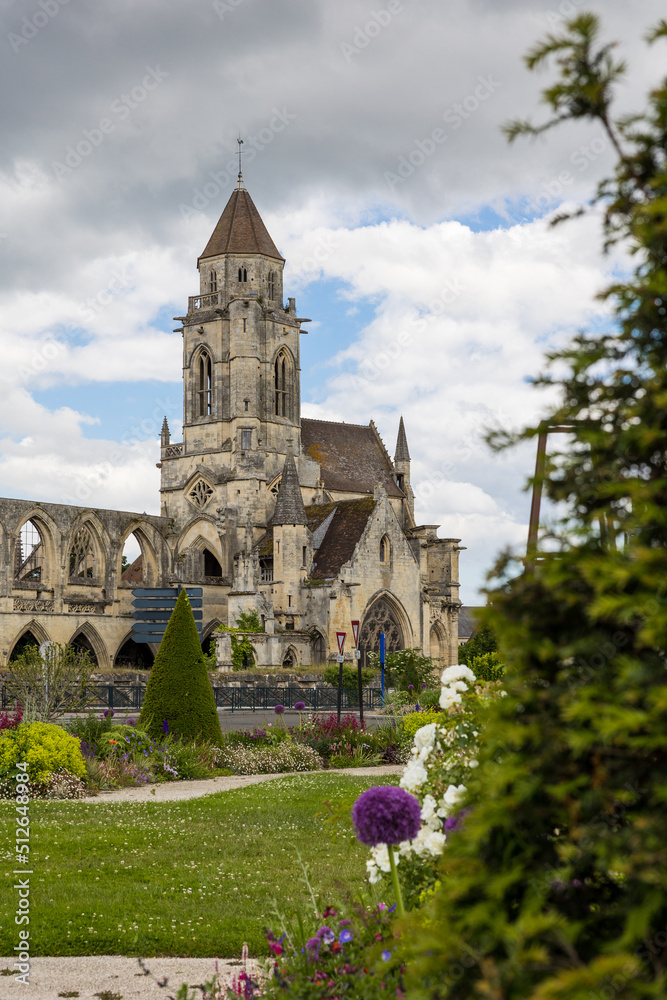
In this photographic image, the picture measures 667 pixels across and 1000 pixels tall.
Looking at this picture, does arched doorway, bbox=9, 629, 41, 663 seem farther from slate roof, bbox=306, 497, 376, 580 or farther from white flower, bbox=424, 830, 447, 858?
white flower, bbox=424, 830, 447, 858

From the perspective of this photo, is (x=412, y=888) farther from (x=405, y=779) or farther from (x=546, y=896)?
(x=546, y=896)

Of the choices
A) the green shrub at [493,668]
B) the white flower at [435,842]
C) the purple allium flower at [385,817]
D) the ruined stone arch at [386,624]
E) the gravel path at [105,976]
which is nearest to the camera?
the purple allium flower at [385,817]

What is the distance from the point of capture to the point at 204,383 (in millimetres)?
54312

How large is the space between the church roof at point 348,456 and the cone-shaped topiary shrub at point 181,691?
125ft

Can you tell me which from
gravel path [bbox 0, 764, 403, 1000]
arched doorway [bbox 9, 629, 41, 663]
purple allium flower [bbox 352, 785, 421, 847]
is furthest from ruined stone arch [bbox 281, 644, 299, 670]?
purple allium flower [bbox 352, 785, 421, 847]

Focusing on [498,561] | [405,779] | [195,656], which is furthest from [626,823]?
[195,656]

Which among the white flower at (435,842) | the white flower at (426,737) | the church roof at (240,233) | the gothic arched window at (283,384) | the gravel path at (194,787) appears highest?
the church roof at (240,233)

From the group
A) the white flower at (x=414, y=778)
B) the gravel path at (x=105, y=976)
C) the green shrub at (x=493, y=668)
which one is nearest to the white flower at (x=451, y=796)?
the white flower at (x=414, y=778)

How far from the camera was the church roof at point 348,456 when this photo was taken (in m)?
56.1

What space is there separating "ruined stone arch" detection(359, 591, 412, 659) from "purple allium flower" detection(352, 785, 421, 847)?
41.6 meters

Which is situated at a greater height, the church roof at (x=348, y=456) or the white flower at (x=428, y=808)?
the church roof at (x=348, y=456)

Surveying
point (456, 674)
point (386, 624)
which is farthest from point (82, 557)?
point (456, 674)

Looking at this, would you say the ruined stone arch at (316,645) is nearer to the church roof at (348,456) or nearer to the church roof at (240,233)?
the church roof at (348,456)

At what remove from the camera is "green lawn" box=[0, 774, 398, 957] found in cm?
662
